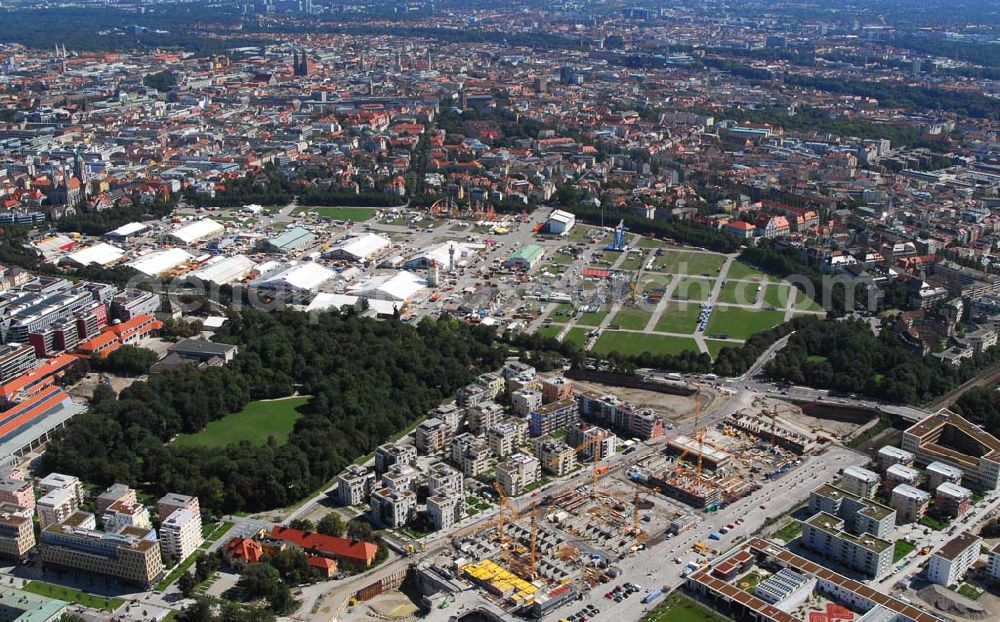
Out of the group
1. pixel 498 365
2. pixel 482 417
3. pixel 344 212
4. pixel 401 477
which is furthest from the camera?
pixel 344 212

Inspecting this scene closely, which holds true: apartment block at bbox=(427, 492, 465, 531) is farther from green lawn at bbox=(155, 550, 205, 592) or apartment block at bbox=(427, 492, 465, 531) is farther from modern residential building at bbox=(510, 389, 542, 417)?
modern residential building at bbox=(510, 389, 542, 417)

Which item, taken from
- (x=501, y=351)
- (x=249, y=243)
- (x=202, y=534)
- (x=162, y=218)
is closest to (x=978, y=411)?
(x=501, y=351)

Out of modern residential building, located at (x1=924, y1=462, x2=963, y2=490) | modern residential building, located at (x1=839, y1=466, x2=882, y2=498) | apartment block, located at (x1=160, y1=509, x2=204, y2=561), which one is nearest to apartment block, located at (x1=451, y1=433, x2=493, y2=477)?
apartment block, located at (x1=160, y1=509, x2=204, y2=561)

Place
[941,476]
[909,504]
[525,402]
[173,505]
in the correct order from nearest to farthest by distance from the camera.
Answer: [173,505], [909,504], [941,476], [525,402]

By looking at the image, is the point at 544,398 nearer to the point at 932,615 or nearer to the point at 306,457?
the point at 306,457

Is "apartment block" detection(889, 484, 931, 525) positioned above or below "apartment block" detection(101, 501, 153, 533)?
above

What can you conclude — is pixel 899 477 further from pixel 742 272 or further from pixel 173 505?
pixel 742 272

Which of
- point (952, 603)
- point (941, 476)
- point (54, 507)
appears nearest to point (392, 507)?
point (54, 507)

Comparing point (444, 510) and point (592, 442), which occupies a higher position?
point (592, 442)
